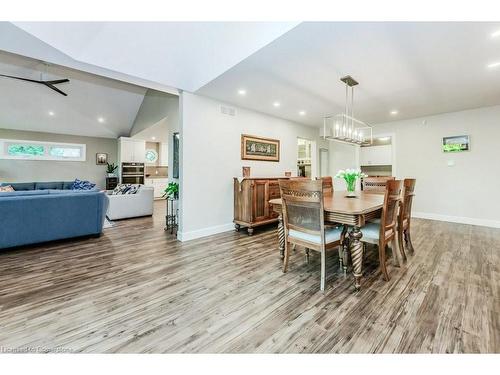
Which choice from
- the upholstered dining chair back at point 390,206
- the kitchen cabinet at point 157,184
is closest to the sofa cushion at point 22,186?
the kitchen cabinet at point 157,184

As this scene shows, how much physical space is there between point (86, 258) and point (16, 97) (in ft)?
19.7

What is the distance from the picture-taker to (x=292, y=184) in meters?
2.17

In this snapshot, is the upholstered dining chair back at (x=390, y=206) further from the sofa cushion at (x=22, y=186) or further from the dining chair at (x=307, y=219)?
the sofa cushion at (x=22, y=186)

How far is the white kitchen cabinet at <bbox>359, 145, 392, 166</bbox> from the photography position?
6109mm

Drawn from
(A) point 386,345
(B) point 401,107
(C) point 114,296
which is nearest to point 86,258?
(C) point 114,296

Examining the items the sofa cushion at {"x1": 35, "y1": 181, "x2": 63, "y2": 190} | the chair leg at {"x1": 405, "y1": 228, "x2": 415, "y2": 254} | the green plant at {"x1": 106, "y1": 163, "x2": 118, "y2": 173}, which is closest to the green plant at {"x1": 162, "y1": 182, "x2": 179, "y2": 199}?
the chair leg at {"x1": 405, "y1": 228, "x2": 415, "y2": 254}

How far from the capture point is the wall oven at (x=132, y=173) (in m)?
8.04

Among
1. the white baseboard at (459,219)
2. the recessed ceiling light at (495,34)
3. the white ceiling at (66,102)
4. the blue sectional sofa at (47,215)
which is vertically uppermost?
the white ceiling at (66,102)

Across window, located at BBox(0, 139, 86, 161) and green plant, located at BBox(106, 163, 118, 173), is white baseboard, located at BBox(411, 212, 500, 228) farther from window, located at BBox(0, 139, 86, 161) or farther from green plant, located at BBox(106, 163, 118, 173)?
window, located at BBox(0, 139, 86, 161)

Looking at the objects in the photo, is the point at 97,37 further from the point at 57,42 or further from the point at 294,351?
the point at 294,351

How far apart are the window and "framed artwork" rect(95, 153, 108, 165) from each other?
0.39 metres

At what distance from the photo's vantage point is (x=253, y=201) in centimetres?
399

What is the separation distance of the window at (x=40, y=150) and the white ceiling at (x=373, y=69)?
687 cm

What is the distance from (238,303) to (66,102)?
25.2 ft
